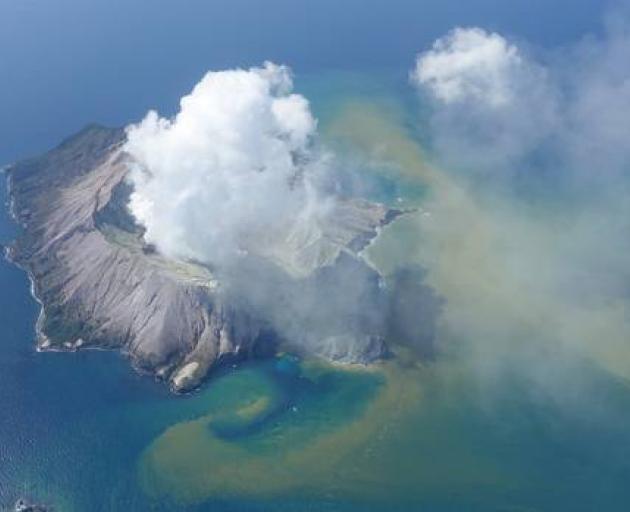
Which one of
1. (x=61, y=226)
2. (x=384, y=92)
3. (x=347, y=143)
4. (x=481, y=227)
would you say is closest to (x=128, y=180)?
(x=61, y=226)

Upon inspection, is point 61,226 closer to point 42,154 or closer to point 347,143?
point 42,154

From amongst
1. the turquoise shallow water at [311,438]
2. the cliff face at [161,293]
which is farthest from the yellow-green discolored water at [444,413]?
the cliff face at [161,293]

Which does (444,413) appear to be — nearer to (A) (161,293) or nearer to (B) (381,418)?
(B) (381,418)

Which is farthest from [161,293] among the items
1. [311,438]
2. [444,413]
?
[444,413]

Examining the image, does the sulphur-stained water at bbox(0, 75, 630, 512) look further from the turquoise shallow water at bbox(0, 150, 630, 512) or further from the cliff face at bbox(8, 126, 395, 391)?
the cliff face at bbox(8, 126, 395, 391)

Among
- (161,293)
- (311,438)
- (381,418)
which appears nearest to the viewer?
(311,438)

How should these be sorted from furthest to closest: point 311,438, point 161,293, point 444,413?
point 161,293, point 444,413, point 311,438

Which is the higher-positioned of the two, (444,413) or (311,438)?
(444,413)
